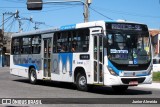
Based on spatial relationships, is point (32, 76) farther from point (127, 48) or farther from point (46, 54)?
point (127, 48)

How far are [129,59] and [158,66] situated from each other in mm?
24638

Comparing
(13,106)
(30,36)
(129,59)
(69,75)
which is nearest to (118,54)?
(129,59)

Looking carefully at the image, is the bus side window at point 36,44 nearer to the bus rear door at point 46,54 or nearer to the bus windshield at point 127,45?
the bus rear door at point 46,54

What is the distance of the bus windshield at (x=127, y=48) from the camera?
18062 mm

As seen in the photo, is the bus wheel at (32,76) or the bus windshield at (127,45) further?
the bus wheel at (32,76)

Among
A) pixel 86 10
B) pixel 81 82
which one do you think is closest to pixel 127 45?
pixel 81 82

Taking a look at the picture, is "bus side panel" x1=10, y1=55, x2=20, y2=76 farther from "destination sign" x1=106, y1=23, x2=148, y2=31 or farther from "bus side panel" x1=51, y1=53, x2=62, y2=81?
"destination sign" x1=106, y1=23, x2=148, y2=31

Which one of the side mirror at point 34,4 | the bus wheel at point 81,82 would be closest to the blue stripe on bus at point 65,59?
the bus wheel at point 81,82

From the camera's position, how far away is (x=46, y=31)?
2312cm

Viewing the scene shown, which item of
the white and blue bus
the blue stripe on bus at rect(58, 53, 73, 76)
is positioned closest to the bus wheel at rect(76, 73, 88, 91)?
the white and blue bus

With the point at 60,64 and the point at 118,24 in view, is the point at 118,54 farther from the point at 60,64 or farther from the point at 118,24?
the point at 60,64

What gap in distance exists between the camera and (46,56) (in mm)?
23000

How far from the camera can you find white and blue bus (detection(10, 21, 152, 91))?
18.0 meters

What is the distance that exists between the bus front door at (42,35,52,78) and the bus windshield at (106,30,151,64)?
5.33 meters
